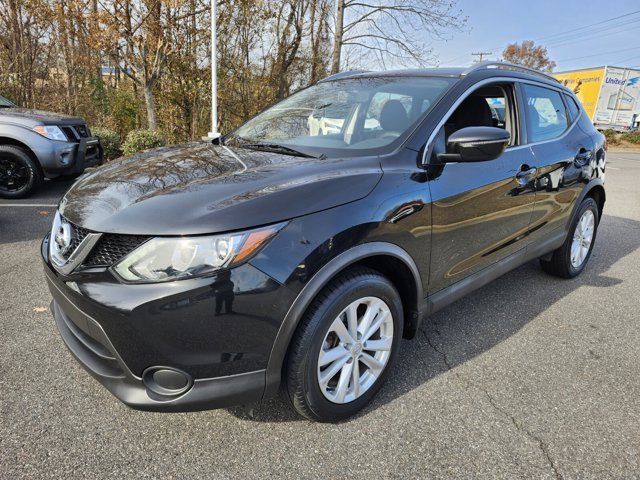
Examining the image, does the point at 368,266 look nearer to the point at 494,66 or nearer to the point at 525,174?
the point at 525,174

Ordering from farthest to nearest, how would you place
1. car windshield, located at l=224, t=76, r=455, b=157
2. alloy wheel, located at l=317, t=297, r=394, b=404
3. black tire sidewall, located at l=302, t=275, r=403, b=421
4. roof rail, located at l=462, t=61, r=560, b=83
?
roof rail, located at l=462, t=61, r=560, b=83
car windshield, located at l=224, t=76, r=455, b=157
alloy wheel, located at l=317, t=297, r=394, b=404
black tire sidewall, located at l=302, t=275, r=403, b=421

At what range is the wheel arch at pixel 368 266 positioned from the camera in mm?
1801

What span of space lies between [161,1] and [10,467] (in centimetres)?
882

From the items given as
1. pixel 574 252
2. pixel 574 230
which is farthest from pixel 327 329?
pixel 574 252

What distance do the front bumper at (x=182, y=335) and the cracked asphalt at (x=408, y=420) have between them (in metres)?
0.35

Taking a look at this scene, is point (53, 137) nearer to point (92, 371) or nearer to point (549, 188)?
point (92, 371)

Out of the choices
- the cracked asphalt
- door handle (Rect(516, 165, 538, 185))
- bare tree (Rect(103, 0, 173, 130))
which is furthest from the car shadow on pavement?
bare tree (Rect(103, 0, 173, 130))

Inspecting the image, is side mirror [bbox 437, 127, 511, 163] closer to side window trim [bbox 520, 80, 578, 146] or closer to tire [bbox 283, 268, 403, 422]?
tire [bbox 283, 268, 403, 422]

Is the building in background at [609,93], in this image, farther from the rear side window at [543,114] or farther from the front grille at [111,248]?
the front grille at [111,248]

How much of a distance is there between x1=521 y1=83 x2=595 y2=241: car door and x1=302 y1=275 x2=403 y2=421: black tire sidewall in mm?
1600

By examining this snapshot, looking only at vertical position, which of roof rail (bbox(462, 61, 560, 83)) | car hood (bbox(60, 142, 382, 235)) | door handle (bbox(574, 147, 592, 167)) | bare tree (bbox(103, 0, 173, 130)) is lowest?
car hood (bbox(60, 142, 382, 235))

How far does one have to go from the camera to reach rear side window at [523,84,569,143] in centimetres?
326

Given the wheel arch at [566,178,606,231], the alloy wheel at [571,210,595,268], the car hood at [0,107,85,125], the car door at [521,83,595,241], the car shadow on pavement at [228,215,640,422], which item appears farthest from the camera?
the car hood at [0,107,85,125]

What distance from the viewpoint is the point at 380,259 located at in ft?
7.23
